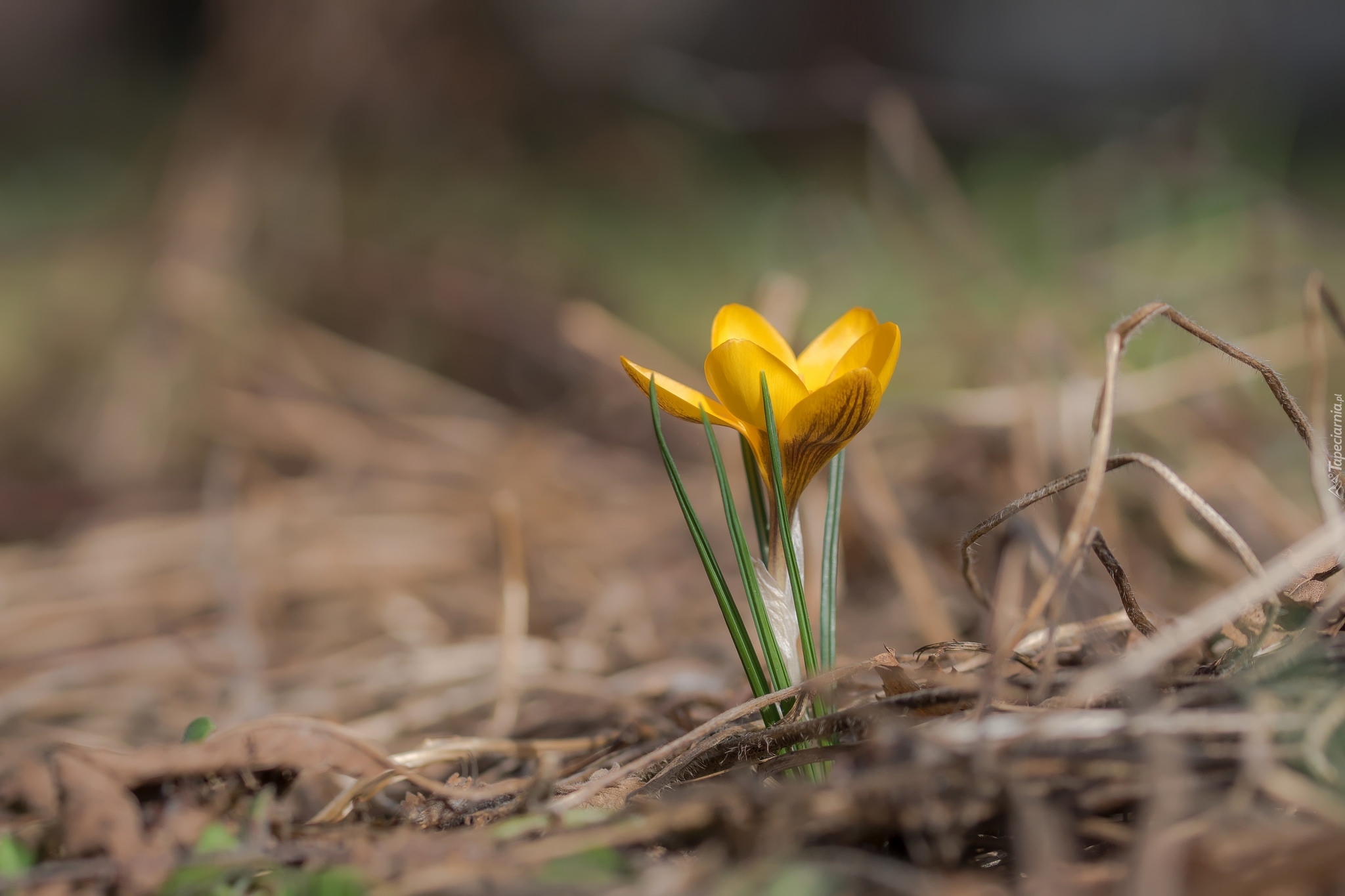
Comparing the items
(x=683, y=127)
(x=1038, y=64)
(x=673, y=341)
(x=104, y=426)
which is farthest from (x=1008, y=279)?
(x=1038, y=64)

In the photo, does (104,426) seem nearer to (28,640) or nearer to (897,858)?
(28,640)

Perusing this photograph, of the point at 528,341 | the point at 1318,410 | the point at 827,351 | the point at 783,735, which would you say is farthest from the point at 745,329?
the point at 528,341

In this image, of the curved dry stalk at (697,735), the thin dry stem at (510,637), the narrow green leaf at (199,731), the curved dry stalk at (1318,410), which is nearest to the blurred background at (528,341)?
the thin dry stem at (510,637)

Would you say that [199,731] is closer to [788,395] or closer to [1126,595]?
[788,395]

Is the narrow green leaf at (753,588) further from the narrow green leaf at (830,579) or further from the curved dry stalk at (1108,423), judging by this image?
the curved dry stalk at (1108,423)

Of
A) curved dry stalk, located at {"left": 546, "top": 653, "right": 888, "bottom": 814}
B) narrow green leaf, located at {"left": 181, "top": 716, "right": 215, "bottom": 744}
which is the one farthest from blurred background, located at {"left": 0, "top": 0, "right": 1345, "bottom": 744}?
narrow green leaf, located at {"left": 181, "top": 716, "right": 215, "bottom": 744}

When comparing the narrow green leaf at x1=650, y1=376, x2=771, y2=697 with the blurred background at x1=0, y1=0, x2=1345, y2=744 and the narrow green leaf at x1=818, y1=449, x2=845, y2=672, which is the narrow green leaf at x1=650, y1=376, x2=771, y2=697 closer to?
the narrow green leaf at x1=818, y1=449, x2=845, y2=672

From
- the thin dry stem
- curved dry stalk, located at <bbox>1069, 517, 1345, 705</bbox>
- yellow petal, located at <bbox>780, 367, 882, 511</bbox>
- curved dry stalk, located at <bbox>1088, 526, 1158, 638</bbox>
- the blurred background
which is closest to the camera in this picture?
curved dry stalk, located at <bbox>1069, 517, 1345, 705</bbox>
